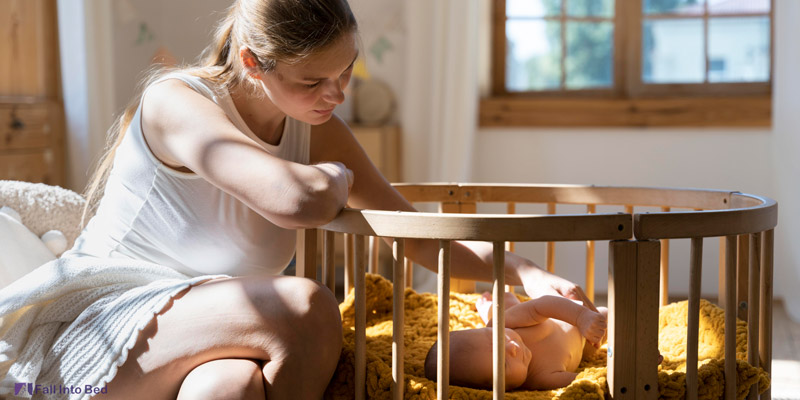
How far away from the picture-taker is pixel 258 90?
1234 mm

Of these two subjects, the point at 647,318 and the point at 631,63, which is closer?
the point at 647,318

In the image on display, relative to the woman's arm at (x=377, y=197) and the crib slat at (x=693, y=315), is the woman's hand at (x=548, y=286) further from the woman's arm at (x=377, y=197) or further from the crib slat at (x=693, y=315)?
the crib slat at (x=693, y=315)

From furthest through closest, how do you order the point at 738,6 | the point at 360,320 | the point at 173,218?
1. the point at 738,6
2. the point at 173,218
3. the point at 360,320

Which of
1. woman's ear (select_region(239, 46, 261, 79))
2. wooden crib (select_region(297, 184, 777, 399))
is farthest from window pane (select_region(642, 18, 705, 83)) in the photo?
woman's ear (select_region(239, 46, 261, 79))

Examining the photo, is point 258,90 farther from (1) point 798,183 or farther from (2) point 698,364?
(1) point 798,183

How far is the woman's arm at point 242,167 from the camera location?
3.36 feet

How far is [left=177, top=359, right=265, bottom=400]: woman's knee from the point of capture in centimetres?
99

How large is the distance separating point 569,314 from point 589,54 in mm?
2334

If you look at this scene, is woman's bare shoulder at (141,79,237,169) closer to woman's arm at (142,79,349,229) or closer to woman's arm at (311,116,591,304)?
woman's arm at (142,79,349,229)

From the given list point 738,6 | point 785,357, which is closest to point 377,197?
point 785,357

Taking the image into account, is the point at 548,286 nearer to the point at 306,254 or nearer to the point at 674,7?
the point at 306,254

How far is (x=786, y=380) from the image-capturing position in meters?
2.07

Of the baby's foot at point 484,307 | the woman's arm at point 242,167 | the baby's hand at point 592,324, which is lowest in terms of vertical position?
the baby's foot at point 484,307

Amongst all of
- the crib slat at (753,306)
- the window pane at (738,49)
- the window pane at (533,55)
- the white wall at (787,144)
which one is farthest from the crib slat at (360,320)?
the window pane at (738,49)
